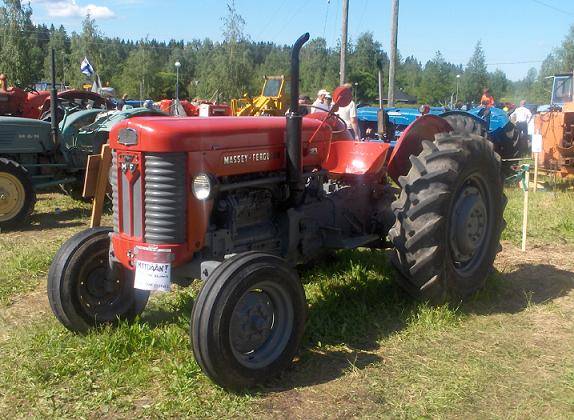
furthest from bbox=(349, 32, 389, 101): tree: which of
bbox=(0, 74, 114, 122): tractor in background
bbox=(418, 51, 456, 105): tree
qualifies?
bbox=(0, 74, 114, 122): tractor in background

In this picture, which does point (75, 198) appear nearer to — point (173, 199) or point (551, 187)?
point (173, 199)

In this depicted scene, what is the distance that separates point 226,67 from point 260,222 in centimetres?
3233

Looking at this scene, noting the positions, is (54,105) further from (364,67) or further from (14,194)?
(364,67)

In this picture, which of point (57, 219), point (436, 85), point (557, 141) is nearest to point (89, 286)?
point (57, 219)

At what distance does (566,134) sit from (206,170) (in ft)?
29.1

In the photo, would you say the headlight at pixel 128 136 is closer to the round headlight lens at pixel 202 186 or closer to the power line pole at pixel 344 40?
the round headlight lens at pixel 202 186

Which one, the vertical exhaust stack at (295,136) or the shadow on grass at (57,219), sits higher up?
the vertical exhaust stack at (295,136)

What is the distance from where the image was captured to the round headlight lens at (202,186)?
3494 millimetres

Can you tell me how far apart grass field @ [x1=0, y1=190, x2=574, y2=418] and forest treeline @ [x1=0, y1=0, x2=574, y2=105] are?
16.1 m

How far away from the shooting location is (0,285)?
527 cm

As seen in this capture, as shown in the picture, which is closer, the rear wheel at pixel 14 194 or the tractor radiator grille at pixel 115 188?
the tractor radiator grille at pixel 115 188

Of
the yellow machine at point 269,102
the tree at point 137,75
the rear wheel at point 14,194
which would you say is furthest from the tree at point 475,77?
the rear wheel at point 14,194

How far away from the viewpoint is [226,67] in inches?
1385

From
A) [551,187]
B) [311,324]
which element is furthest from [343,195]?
[551,187]
